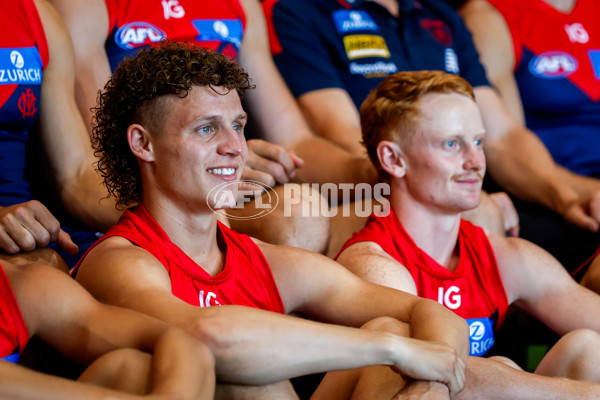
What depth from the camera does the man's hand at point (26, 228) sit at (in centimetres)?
158

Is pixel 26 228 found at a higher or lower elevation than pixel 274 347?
higher

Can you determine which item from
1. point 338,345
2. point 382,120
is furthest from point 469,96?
point 338,345

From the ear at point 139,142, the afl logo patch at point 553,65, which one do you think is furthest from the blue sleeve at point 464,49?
the ear at point 139,142

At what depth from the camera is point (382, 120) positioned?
2.10 meters

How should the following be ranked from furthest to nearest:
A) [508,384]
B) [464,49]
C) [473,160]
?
[464,49] < [473,160] < [508,384]

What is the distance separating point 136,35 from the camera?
225cm

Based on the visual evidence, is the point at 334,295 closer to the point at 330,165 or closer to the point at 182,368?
the point at 182,368

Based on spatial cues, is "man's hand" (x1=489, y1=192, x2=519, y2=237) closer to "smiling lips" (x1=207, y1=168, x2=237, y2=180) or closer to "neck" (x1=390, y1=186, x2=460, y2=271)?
"neck" (x1=390, y1=186, x2=460, y2=271)

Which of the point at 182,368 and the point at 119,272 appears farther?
the point at 119,272

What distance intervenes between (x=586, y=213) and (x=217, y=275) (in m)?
1.36

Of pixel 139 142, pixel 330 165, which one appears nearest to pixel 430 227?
pixel 330 165

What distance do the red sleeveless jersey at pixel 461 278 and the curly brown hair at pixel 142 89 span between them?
1.83 ft

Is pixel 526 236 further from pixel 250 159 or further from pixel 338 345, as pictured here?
pixel 338 345

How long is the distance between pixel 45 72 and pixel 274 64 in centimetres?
79
